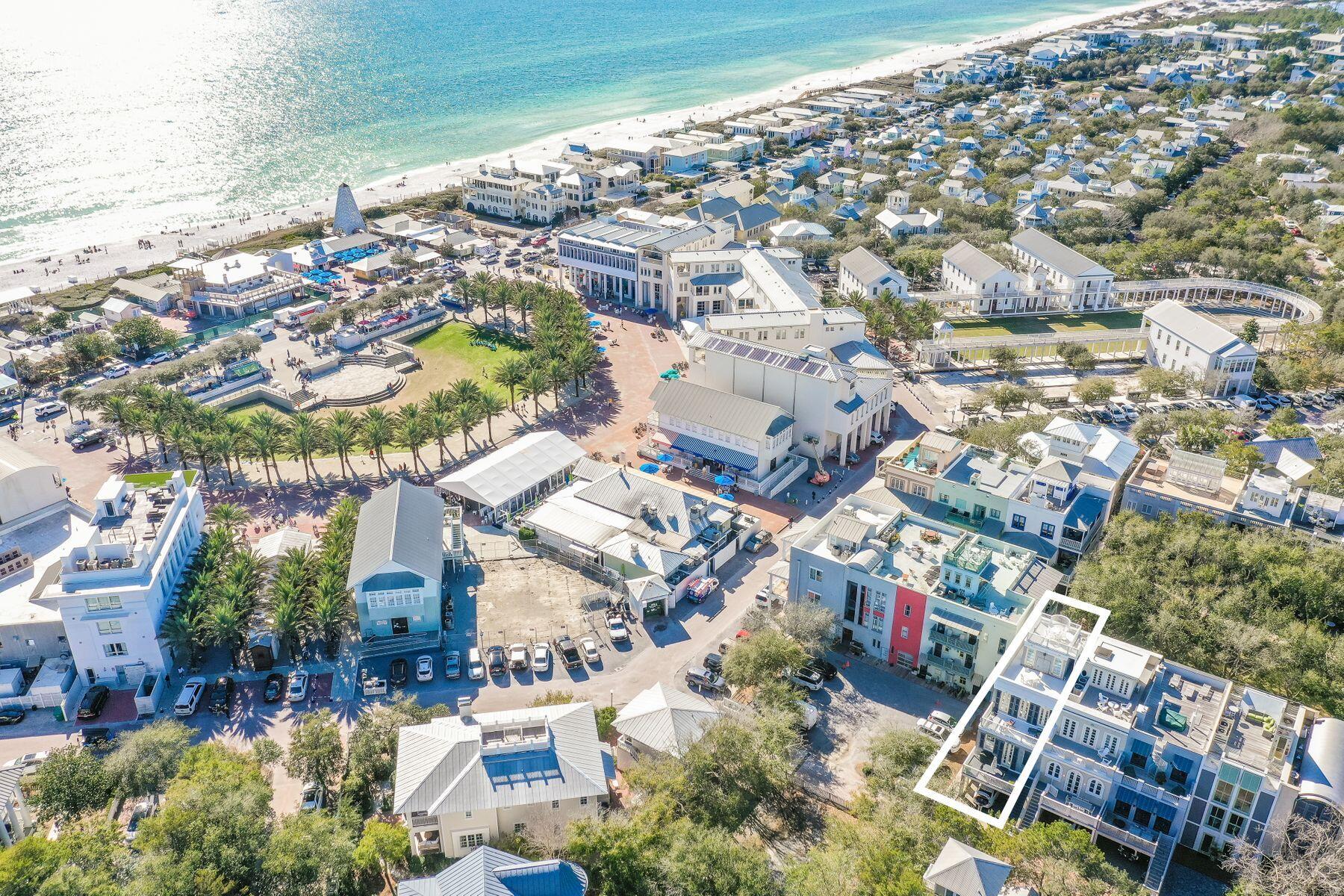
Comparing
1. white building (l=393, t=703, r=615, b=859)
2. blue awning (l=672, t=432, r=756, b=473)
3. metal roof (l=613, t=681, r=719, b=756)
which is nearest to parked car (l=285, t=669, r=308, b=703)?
white building (l=393, t=703, r=615, b=859)

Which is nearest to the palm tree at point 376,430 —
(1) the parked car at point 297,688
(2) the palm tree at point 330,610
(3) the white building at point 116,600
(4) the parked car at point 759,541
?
(2) the palm tree at point 330,610

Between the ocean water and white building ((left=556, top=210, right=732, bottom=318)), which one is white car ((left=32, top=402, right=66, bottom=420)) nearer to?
the ocean water

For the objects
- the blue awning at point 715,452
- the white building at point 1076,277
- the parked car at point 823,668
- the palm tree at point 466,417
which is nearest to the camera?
the parked car at point 823,668

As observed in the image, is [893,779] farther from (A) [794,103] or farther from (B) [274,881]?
(A) [794,103]

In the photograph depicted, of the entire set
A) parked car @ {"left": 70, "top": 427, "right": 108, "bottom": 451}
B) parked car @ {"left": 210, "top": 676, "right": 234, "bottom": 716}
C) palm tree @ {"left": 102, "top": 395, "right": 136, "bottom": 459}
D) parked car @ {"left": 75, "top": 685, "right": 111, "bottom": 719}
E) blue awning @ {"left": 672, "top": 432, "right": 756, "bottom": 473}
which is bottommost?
parked car @ {"left": 210, "top": 676, "right": 234, "bottom": 716}

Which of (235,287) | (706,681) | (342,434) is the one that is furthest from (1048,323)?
(235,287)

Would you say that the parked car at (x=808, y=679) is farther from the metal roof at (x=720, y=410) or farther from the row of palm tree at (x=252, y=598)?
the row of palm tree at (x=252, y=598)

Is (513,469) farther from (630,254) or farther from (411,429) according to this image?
(630,254)
